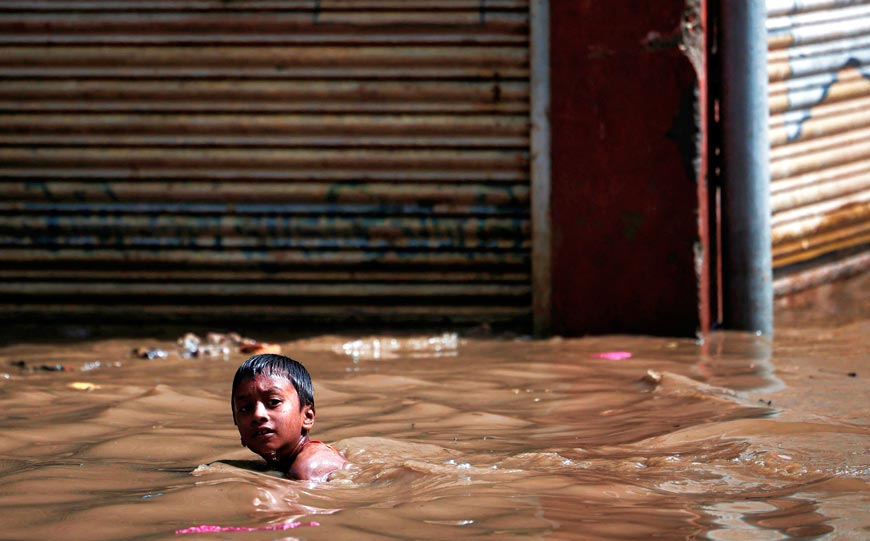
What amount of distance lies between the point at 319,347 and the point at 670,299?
1.79m

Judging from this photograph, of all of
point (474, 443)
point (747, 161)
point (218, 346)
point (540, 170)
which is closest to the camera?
point (474, 443)

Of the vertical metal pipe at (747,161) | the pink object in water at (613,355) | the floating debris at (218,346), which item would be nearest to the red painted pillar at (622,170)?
the vertical metal pipe at (747,161)

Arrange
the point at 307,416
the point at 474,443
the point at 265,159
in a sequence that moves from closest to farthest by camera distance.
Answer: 1. the point at 307,416
2. the point at 474,443
3. the point at 265,159

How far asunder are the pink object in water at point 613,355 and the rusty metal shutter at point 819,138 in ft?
5.32

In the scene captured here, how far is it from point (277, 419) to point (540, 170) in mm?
3177

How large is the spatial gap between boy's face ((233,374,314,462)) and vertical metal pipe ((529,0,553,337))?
118 inches

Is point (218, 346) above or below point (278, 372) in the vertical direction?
below

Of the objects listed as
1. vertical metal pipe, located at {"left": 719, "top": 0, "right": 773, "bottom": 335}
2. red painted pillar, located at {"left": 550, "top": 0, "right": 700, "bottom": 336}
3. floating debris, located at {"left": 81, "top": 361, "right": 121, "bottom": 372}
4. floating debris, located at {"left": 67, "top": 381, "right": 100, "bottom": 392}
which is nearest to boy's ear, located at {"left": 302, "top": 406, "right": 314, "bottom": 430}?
floating debris, located at {"left": 67, "top": 381, "right": 100, "bottom": 392}

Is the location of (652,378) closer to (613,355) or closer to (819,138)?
(613,355)

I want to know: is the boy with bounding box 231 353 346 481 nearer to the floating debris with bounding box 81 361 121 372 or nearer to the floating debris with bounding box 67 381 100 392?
the floating debris with bounding box 67 381 100 392

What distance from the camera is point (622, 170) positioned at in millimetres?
5742

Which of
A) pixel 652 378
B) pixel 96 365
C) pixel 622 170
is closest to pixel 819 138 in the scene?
pixel 622 170

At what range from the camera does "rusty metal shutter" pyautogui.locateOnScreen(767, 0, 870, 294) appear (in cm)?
641

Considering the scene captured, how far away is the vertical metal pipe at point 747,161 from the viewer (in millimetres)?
5680
